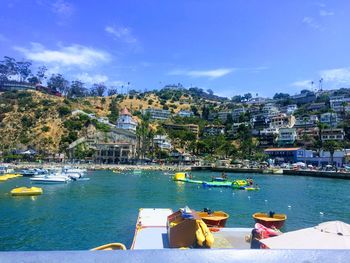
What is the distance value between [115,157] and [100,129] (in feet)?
54.3

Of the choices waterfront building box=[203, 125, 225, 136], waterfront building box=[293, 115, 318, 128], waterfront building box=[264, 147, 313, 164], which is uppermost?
waterfront building box=[293, 115, 318, 128]

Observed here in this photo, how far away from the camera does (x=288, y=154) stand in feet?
411

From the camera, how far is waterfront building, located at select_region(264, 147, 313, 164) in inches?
4776

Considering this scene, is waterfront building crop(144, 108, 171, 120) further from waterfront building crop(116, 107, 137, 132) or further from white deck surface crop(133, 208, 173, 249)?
white deck surface crop(133, 208, 173, 249)

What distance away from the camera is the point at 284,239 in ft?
24.6

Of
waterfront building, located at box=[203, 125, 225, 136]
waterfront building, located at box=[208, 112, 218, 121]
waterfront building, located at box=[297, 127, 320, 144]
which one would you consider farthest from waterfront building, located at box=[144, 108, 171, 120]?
waterfront building, located at box=[297, 127, 320, 144]

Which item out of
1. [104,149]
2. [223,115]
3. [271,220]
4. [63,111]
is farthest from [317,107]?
[271,220]

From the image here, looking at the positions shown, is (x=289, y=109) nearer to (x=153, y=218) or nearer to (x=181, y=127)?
(x=181, y=127)

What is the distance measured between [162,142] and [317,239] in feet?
440

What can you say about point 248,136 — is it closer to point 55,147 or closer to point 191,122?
point 191,122

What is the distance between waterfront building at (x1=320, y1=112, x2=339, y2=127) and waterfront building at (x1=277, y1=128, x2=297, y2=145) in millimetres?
17373

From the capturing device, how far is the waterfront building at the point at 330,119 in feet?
477

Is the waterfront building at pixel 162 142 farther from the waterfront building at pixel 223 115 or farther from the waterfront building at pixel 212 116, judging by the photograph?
the waterfront building at pixel 212 116

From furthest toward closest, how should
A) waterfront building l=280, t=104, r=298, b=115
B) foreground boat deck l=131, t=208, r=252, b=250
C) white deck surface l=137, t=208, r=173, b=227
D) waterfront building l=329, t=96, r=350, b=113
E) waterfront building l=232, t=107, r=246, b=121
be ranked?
1. waterfront building l=232, t=107, r=246, b=121
2. waterfront building l=280, t=104, r=298, b=115
3. waterfront building l=329, t=96, r=350, b=113
4. white deck surface l=137, t=208, r=173, b=227
5. foreground boat deck l=131, t=208, r=252, b=250
